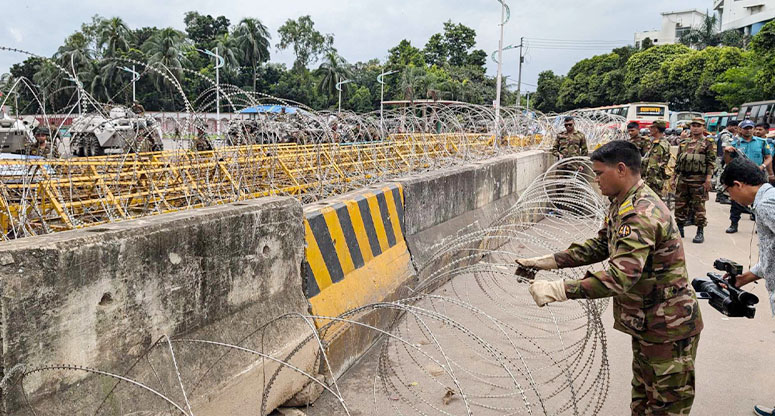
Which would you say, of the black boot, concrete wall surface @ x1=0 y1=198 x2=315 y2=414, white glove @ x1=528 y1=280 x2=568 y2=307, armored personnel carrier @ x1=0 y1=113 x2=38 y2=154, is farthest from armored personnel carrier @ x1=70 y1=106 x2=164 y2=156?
the black boot

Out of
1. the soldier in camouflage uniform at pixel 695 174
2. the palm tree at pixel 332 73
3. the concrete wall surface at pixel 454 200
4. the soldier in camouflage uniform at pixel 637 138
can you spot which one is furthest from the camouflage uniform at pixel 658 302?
the palm tree at pixel 332 73

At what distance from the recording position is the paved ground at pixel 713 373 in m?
3.42

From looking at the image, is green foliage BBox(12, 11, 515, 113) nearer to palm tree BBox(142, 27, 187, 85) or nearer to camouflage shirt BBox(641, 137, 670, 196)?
palm tree BBox(142, 27, 187, 85)

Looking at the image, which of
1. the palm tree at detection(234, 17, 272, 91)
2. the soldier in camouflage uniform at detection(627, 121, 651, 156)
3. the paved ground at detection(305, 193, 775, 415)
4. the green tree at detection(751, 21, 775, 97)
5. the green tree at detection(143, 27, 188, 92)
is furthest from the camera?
the palm tree at detection(234, 17, 272, 91)

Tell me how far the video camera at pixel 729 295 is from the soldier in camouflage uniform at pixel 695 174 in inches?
221

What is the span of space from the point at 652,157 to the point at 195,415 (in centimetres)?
818

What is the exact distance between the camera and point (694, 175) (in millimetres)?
8273

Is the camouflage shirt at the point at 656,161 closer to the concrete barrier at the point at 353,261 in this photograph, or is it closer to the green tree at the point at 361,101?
the concrete barrier at the point at 353,261

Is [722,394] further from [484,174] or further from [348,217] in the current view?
[484,174]

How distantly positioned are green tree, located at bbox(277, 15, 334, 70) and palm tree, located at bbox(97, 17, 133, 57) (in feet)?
73.3

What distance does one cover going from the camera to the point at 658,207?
2.58 meters

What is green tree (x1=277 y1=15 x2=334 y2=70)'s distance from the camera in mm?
74125

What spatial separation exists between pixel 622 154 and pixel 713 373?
215 centimetres

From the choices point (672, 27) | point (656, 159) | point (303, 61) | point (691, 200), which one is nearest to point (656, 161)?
point (656, 159)
